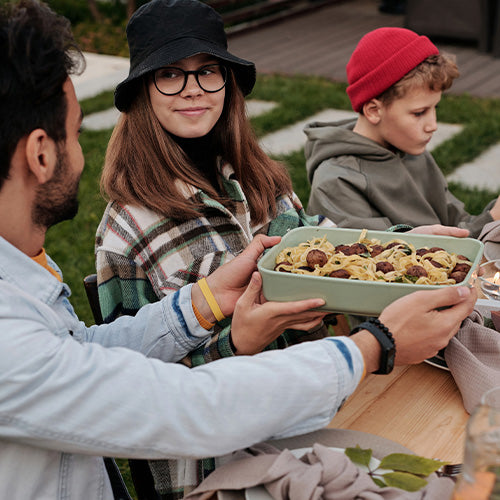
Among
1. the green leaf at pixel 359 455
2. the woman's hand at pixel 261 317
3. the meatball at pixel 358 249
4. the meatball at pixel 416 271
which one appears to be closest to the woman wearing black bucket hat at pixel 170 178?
the woman's hand at pixel 261 317

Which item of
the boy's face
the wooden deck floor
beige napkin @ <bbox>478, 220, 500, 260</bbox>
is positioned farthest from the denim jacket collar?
the wooden deck floor

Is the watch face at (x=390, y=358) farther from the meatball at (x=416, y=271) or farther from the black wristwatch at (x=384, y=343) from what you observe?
the meatball at (x=416, y=271)

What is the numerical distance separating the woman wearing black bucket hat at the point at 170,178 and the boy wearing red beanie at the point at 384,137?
2.19ft

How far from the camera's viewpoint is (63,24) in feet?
4.74

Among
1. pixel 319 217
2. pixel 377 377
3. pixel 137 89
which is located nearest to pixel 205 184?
pixel 137 89

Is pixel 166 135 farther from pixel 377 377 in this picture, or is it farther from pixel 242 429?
pixel 242 429

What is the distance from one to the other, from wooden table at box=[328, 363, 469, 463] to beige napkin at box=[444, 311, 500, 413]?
5 centimetres

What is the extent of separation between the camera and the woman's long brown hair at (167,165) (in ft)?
7.09

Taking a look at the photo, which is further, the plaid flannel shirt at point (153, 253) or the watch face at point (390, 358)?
the plaid flannel shirt at point (153, 253)

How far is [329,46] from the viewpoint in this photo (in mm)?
8961

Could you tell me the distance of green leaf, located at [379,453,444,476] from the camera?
129 cm

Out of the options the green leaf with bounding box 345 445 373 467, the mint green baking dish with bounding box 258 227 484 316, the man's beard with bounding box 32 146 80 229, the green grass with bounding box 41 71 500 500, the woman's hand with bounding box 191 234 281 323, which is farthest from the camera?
the green grass with bounding box 41 71 500 500

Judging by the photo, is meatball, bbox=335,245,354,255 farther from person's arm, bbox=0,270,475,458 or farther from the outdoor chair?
the outdoor chair

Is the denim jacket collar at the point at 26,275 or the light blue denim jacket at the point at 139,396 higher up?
the denim jacket collar at the point at 26,275
